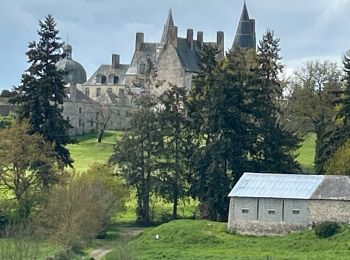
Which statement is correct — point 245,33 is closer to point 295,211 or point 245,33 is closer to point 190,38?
point 190,38

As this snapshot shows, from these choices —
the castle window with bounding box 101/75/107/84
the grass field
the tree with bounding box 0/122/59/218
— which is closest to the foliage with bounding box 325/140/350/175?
the grass field

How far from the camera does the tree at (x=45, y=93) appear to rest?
72.8 metres

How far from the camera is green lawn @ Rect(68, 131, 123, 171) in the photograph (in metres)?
90.1

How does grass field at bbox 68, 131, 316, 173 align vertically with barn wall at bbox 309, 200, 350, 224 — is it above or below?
above

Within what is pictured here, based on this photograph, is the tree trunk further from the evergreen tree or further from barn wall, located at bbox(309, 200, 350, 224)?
barn wall, located at bbox(309, 200, 350, 224)

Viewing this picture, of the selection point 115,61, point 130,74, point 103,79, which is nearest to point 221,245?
point 130,74

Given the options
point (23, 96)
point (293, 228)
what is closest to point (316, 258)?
point (293, 228)

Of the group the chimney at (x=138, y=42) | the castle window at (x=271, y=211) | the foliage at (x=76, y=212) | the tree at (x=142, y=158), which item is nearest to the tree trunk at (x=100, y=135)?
the chimney at (x=138, y=42)

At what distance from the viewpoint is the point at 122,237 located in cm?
6225

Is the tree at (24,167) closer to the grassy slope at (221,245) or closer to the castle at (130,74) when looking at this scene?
Answer: the grassy slope at (221,245)

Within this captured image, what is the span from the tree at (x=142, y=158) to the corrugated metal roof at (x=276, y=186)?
28.8 ft

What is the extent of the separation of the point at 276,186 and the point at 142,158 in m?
11.5

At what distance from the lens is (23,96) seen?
2886 inches

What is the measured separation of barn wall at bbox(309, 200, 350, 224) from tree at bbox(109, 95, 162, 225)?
13.6 metres
